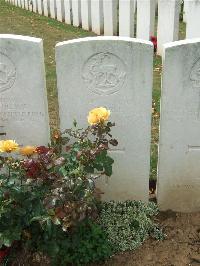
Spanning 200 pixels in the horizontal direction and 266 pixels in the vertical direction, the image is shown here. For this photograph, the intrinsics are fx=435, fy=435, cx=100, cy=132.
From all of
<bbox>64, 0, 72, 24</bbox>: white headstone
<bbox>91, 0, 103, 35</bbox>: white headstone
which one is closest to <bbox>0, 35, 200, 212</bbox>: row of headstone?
<bbox>91, 0, 103, 35</bbox>: white headstone

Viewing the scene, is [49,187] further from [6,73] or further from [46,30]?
[46,30]

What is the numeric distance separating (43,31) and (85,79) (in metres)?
6.99

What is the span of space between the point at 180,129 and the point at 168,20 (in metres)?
4.40

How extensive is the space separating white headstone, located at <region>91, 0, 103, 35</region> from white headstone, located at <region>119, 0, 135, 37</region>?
992mm

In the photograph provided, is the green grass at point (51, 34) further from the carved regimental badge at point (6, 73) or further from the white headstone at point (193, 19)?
the carved regimental badge at point (6, 73)

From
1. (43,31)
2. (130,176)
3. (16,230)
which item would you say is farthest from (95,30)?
(16,230)

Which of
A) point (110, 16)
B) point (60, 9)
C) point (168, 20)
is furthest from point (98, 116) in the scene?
point (60, 9)

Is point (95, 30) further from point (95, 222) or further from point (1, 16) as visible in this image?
point (95, 222)

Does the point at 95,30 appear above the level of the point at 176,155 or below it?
above

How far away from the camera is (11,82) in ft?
11.0

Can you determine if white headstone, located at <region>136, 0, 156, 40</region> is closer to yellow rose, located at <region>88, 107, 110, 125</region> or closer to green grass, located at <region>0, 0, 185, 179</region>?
green grass, located at <region>0, 0, 185, 179</region>

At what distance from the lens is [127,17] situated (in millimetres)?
8438

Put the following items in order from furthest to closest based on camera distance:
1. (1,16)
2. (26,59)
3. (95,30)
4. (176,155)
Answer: (1,16) < (95,30) < (176,155) < (26,59)

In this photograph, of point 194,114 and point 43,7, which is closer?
point 194,114
